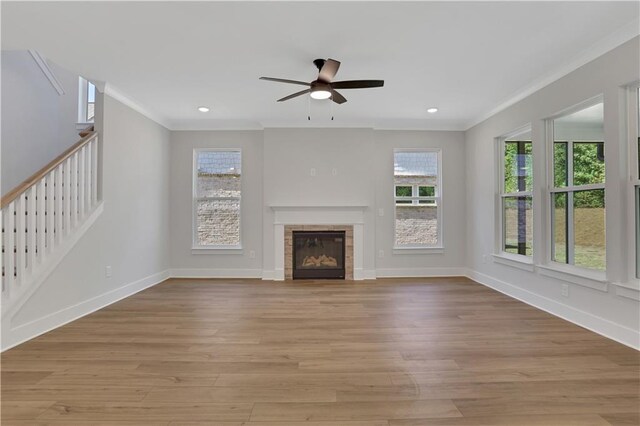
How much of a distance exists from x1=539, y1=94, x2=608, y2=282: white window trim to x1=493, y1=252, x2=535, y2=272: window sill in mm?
223

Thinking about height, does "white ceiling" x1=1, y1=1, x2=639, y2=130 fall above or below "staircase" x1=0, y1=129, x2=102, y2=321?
above

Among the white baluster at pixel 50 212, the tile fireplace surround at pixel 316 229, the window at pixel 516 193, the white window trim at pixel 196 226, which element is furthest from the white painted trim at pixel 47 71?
the window at pixel 516 193

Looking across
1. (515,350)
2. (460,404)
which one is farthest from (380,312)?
(460,404)

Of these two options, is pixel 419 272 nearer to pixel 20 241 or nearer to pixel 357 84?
pixel 357 84

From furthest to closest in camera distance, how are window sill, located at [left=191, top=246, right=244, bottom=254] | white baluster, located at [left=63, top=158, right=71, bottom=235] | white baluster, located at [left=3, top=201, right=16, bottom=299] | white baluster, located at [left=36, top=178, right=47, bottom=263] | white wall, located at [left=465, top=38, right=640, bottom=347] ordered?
window sill, located at [left=191, top=246, right=244, bottom=254], white baluster, located at [left=63, top=158, right=71, bottom=235], white baluster, located at [left=36, top=178, right=47, bottom=263], white wall, located at [left=465, top=38, right=640, bottom=347], white baluster, located at [left=3, top=201, right=16, bottom=299]

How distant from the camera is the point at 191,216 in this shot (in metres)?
5.52

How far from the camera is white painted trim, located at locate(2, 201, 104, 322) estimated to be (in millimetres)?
2619

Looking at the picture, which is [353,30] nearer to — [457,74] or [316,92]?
[316,92]

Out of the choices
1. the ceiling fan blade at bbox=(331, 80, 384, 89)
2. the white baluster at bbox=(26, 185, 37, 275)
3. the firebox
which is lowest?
the firebox

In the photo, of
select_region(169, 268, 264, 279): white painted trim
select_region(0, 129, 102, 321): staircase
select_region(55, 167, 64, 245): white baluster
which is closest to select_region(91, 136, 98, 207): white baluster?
select_region(0, 129, 102, 321): staircase

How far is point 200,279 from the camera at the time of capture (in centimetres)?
536

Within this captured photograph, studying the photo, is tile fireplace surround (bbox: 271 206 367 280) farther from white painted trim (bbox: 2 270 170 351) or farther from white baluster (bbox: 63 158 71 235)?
white baluster (bbox: 63 158 71 235)

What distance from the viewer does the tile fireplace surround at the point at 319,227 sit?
5.36 m

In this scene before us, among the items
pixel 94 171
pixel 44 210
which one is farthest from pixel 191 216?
pixel 44 210
